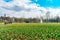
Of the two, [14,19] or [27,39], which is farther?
[14,19]

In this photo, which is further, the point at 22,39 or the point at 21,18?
the point at 21,18

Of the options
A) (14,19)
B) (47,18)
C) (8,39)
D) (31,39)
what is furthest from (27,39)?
(14,19)

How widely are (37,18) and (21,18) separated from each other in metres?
7.83

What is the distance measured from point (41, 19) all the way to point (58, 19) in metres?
8.17

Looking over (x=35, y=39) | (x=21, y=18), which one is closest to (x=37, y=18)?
(x=21, y=18)

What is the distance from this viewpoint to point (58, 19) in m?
82.4

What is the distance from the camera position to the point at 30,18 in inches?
3243

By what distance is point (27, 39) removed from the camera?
30.0 feet

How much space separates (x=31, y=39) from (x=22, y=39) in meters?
0.49

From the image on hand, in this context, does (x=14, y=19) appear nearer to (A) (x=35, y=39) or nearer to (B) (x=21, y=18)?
(B) (x=21, y=18)

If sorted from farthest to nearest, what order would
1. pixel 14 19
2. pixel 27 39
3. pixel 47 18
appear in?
pixel 14 19 → pixel 47 18 → pixel 27 39

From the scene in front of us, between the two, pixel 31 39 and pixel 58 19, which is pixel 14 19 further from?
pixel 31 39

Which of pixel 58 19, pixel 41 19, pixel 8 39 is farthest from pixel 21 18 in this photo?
pixel 8 39

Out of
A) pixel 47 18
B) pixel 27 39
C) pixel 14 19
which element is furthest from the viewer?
pixel 14 19
